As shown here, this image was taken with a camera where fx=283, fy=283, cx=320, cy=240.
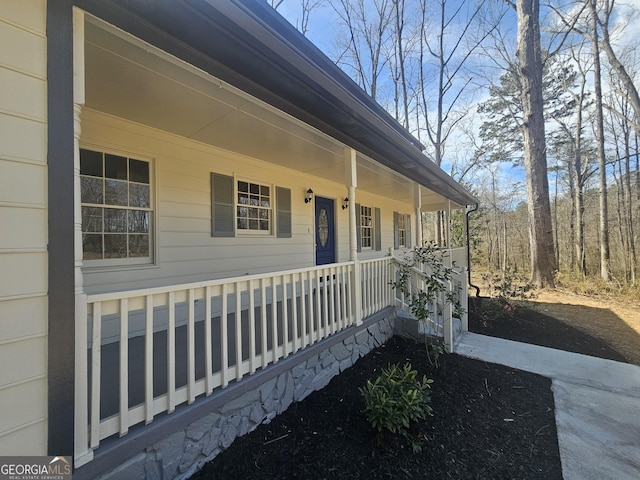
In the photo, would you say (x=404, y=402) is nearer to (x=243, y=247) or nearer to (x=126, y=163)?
(x=243, y=247)

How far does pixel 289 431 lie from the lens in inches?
95.2

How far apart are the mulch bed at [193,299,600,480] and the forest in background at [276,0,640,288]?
648cm

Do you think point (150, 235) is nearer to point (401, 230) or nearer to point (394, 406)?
point (394, 406)

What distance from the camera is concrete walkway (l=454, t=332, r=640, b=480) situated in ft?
7.16

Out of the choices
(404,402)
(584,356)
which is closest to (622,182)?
(584,356)

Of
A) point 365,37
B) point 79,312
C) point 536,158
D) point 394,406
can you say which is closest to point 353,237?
point 394,406

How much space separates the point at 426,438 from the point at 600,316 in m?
6.73

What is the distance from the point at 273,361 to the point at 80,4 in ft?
8.81

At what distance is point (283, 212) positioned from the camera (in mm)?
5352

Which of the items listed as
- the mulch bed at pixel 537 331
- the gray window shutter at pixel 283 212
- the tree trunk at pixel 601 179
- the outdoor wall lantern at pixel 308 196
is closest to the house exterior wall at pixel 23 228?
the gray window shutter at pixel 283 212

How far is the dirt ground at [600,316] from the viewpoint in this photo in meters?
4.91

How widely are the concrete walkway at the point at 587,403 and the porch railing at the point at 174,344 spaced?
215 cm

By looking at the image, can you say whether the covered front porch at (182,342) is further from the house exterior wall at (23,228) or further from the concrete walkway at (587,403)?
the concrete walkway at (587,403)

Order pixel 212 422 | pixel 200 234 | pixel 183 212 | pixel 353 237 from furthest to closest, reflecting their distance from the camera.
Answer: pixel 200 234
pixel 183 212
pixel 353 237
pixel 212 422
